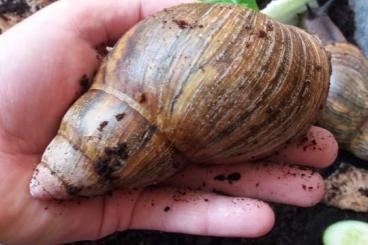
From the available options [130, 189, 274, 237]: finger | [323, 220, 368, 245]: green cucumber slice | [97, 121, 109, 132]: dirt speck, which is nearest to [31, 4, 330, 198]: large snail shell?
[97, 121, 109, 132]: dirt speck

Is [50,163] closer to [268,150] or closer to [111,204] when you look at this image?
[111,204]

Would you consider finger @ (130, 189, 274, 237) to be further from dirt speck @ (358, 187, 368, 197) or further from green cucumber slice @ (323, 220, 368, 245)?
dirt speck @ (358, 187, 368, 197)

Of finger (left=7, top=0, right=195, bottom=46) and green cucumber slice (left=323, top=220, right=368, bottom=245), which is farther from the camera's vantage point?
green cucumber slice (left=323, top=220, right=368, bottom=245)

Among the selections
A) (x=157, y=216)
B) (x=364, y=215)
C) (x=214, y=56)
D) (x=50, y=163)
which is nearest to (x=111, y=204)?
(x=157, y=216)

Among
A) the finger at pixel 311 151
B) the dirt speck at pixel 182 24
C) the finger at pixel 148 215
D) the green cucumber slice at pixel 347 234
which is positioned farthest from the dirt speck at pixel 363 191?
the dirt speck at pixel 182 24

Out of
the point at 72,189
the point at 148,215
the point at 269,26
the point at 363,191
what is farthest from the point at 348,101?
the point at 72,189
